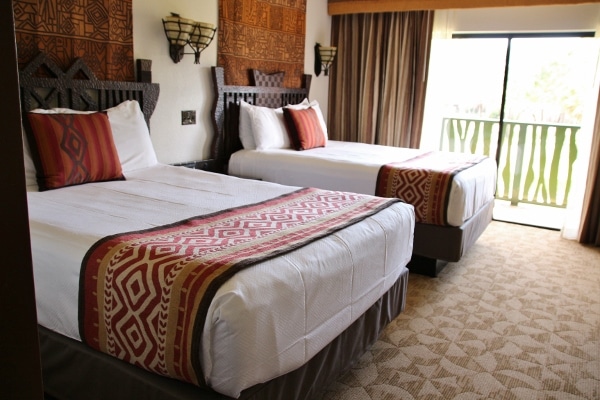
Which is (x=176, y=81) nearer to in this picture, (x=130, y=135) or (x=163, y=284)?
(x=130, y=135)

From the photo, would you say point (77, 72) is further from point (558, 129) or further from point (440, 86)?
point (558, 129)

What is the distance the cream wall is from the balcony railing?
277 centimetres

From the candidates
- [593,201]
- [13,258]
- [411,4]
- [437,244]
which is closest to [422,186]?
[437,244]

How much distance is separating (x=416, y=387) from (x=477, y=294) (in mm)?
1241

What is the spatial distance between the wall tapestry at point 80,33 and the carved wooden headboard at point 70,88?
65 millimetres

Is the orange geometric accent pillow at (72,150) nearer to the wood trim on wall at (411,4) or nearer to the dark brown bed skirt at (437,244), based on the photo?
the dark brown bed skirt at (437,244)

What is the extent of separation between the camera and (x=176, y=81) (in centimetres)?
354

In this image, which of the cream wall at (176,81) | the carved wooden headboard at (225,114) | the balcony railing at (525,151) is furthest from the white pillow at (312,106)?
the balcony railing at (525,151)

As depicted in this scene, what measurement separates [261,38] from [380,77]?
1.50 meters

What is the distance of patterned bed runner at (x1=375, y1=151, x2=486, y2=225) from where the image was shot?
3.26m

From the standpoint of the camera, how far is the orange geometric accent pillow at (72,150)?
2387mm

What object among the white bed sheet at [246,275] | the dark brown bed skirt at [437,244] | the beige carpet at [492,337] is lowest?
the beige carpet at [492,337]

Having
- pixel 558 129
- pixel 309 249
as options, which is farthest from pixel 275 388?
pixel 558 129

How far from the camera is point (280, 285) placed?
1489mm
